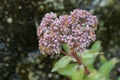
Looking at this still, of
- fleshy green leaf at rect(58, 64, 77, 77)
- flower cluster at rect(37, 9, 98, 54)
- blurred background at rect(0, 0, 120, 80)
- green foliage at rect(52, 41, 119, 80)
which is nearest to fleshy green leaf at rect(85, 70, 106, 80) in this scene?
green foliage at rect(52, 41, 119, 80)

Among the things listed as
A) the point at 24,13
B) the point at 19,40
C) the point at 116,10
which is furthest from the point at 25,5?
the point at 116,10

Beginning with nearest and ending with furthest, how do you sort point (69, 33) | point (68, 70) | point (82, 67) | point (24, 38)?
point (69, 33)
point (82, 67)
point (68, 70)
point (24, 38)

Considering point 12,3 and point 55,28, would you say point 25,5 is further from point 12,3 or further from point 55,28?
point 55,28

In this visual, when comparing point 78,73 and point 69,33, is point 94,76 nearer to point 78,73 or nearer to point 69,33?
point 78,73

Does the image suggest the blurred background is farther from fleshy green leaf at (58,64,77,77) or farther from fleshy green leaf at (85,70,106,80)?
fleshy green leaf at (85,70,106,80)

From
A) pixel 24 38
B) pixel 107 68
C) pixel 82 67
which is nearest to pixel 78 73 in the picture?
pixel 82 67

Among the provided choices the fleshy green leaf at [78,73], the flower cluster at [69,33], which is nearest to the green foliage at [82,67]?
the fleshy green leaf at [78,73]

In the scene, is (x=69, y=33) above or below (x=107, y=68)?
above

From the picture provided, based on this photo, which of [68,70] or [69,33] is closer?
[69,33]
